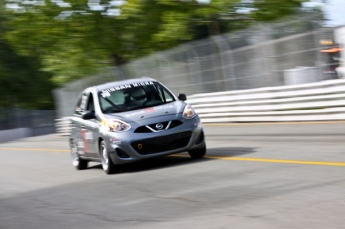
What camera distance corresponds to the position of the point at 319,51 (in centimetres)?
1730

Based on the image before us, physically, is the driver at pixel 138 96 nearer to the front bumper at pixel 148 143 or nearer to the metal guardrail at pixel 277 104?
the front bumper at pixel 148 143

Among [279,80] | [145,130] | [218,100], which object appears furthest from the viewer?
[218,100]

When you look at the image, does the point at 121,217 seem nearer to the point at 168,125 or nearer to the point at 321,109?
the point at 168,125

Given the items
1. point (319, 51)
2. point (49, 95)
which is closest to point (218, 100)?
point (319, 51)

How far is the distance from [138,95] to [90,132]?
1.01 metres

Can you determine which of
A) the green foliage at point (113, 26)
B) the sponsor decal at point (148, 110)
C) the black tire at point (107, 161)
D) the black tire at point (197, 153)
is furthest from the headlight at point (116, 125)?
the green foliage at point (113, 26)

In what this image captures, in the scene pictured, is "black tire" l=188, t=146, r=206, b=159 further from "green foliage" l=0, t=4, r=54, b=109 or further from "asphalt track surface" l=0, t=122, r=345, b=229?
"green foliage" l=0, t=4, r=54, b=109

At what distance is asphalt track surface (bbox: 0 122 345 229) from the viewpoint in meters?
6.59

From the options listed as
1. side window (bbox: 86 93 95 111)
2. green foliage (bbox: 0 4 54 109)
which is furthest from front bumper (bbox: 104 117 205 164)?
green foliage (bbox: 0 4 54 109)

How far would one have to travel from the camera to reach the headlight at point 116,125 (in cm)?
1144

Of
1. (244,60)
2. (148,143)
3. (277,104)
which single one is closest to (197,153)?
(148,143)

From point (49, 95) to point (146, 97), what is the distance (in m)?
52.1

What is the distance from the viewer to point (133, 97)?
40.5 ft

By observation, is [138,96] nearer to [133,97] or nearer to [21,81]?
[133,97]
